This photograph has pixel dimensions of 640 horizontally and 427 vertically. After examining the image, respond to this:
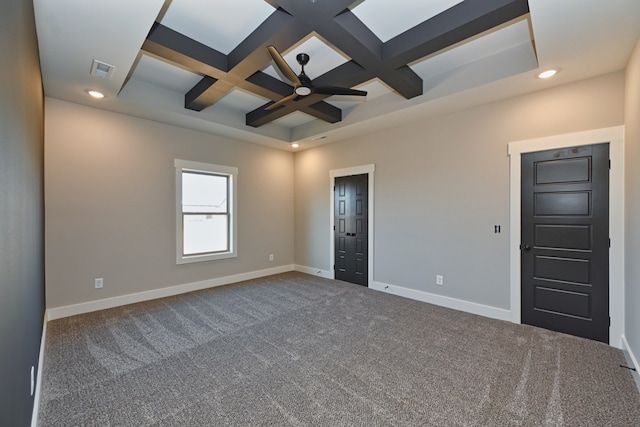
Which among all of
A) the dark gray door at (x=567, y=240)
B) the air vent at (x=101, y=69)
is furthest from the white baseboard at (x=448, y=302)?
the air vent at (x=101, y=69)

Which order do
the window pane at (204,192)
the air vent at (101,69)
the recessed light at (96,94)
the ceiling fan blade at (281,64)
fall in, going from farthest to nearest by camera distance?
the window pane at (204,192) < the recessed light at (96,94) < the air vent at (101,69) < the ceiling fan blade at (281,64)

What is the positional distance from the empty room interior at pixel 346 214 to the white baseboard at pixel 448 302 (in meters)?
0.03

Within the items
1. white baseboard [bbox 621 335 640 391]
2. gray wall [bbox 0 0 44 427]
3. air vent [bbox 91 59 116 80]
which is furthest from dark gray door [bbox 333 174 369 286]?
gray wall [bbox 0 0 44 427]

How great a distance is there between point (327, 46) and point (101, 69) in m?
2.36

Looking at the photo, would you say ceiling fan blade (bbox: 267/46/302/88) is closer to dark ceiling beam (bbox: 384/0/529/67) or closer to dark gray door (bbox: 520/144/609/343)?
dark ceiling beam (bbox: 384/0/529/67)

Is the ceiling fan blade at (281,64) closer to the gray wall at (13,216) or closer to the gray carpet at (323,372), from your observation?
the gray wall at (13,216)

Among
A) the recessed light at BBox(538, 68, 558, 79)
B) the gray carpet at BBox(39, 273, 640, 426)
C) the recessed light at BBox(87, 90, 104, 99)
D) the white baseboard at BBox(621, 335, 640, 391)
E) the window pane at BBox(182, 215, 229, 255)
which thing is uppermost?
the recessed light at BBox(87, 90, 104, 99)

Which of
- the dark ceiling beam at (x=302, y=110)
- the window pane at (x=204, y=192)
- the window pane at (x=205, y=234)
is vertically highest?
the dark ceiling beam at (x=302, y=110)

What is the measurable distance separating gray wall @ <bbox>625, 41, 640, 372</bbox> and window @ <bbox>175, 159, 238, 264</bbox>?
17.2 feet

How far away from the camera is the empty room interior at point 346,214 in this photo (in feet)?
6.44

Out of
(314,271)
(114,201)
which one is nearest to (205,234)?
(114,201)

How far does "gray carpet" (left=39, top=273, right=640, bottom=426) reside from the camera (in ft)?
6.11

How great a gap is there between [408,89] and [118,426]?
4.20m

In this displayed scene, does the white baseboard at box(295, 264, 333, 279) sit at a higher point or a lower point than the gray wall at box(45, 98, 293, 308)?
lower
